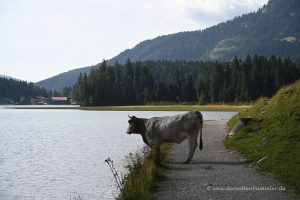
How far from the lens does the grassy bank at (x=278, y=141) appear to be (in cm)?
1672

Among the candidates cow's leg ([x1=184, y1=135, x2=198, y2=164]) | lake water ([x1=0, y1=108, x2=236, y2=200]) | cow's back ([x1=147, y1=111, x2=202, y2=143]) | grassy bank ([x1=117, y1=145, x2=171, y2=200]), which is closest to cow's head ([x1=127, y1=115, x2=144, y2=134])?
cow's back ([x1=147, y1=111, x2=202, y2=143])

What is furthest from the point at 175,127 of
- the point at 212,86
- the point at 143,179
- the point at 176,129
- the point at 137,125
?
the point at 212,86

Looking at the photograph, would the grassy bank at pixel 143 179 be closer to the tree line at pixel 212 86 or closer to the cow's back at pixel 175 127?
the cow's back at pixel 175 127

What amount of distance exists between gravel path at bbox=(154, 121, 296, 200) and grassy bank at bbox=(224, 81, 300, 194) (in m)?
0.59

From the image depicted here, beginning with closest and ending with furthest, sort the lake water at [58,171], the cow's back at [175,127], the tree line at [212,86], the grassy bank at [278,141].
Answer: the grassy bank at [278,141]
the lake water at [58,171]
the cow's back at [175,127]
the tree line at [212,86]

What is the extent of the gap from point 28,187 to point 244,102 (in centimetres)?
13343

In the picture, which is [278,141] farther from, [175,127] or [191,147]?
[175,127]

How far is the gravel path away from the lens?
13.7m

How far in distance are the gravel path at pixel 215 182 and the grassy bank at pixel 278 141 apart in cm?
59

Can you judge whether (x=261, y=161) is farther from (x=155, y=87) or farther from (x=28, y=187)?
(x=155, y=87)

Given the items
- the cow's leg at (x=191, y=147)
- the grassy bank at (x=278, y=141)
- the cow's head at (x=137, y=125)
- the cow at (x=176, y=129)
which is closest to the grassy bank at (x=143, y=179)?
the cow's leg at (x=191, y=147)

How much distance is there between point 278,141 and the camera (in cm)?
2141

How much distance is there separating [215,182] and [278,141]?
6.77 meters

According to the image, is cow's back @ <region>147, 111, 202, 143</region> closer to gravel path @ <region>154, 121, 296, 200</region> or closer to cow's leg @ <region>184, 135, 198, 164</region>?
cow's leg @ <region>184, 135, 198, 164</region>
